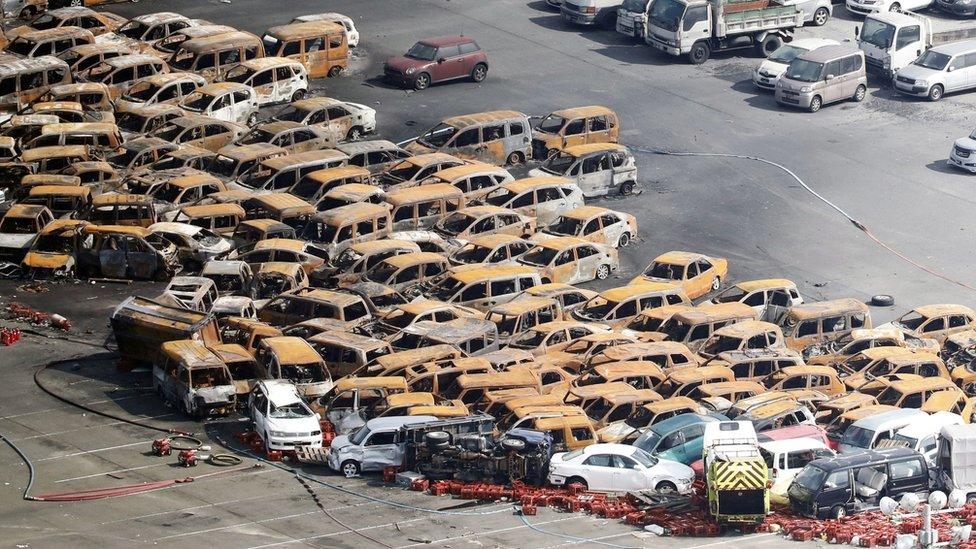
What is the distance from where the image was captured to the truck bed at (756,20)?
193 ft

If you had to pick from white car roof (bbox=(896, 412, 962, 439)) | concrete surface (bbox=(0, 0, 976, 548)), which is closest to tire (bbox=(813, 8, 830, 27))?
concrete surface (bbox=(0, 0, 976, 548))

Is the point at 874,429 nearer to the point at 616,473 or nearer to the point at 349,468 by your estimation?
the point at 616,473

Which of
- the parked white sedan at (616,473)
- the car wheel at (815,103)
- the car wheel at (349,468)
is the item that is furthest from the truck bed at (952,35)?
the car wheel at (349,468)

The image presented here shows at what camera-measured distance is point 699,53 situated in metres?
59.2

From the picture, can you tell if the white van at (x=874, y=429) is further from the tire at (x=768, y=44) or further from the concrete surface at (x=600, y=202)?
the tire at (x=768, y=44)

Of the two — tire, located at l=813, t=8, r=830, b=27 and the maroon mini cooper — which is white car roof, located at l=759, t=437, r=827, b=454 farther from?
tire, located at l=813, t=8, r=830, b=27

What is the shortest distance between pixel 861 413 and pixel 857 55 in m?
23.6

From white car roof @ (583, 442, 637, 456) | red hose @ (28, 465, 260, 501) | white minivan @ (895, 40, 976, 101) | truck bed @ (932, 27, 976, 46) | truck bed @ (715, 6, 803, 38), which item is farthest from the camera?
truck bed @ (932, 27, 976, 46)

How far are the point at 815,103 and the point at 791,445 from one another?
2487 cm

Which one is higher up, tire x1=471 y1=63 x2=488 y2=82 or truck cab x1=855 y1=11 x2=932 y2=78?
truck cab x1=855 y1=11 x2=932 y2=78

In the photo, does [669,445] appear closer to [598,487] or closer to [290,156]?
[598,487]

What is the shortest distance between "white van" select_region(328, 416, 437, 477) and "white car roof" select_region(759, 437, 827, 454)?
6920 mm

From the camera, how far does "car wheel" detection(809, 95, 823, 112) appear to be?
182ft

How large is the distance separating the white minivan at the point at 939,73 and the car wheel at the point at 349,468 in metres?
30.5
